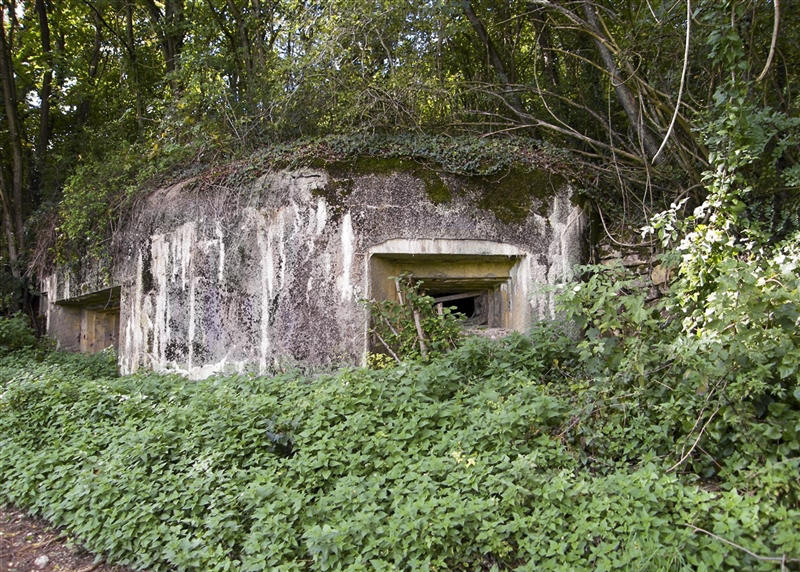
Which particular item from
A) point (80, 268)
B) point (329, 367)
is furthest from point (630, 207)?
point (80, 268)

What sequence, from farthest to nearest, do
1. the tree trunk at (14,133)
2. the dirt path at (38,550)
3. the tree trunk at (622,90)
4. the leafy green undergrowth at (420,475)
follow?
the tree trunk at (14,133) < the tree trunk at (622,90) < the dirt path at (38,550) < the leafy green undergrowth at (420,475)

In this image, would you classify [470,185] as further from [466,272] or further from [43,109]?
[43,109]

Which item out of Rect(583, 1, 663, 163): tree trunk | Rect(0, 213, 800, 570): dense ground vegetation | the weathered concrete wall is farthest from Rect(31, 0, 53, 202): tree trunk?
Rect(583, 1, 663, 163): tree trunk

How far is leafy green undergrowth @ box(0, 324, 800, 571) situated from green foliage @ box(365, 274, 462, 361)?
69 cm

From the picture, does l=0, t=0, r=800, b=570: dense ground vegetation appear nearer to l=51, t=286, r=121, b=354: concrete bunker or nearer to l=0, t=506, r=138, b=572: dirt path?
l=0, t=506, r=138, b=572: dirt path

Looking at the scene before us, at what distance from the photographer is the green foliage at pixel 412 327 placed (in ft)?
17.9

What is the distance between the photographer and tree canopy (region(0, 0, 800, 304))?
16.6 ft

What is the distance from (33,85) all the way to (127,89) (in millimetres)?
1881

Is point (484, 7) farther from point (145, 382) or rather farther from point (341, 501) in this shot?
point (341, 501)

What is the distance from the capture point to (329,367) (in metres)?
5.66

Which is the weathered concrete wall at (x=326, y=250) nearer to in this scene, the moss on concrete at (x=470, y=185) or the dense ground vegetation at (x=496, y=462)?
the moss on concrete at (x=470, y=185)

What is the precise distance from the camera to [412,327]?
18.4 ft

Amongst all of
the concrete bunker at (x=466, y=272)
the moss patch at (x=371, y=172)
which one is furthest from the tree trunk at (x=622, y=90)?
the moss patch at (x=371, y=172)

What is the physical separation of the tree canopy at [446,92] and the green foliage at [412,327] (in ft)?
6.36
